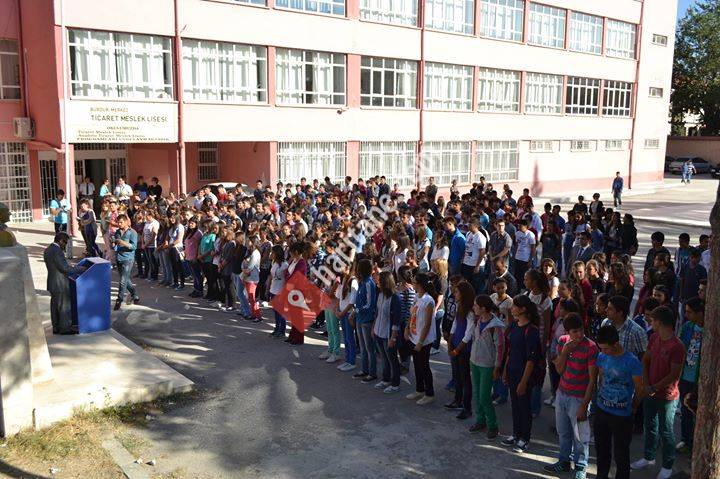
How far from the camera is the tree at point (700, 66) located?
55812mm

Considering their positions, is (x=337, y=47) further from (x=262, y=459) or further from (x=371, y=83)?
(x=262, y=459)

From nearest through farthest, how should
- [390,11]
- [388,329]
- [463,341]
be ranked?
[463,341]
[388,329]
[390,11]

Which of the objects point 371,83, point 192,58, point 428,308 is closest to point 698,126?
point 371,83

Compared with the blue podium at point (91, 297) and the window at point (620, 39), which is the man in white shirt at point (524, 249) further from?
the window at point (620, 39)

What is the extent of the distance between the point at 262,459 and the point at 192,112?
17863 mm

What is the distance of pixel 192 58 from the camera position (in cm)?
2245

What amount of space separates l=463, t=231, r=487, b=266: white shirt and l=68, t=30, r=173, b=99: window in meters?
14.4

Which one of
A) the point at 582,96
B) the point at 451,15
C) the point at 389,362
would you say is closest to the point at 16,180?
the point at 389,362

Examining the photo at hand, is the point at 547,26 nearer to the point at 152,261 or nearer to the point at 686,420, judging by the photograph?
the point at 152,261

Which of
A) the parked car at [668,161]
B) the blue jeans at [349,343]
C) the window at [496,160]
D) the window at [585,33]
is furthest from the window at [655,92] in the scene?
the blue jeans at [349,343]

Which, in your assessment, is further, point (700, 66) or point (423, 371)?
point (700, 66)

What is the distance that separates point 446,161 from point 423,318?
23340 mm

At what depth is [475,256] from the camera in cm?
1160

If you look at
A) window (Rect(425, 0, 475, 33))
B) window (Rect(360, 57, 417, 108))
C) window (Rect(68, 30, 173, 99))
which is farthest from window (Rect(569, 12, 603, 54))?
window (Rect(68, 30, 173, 99))
